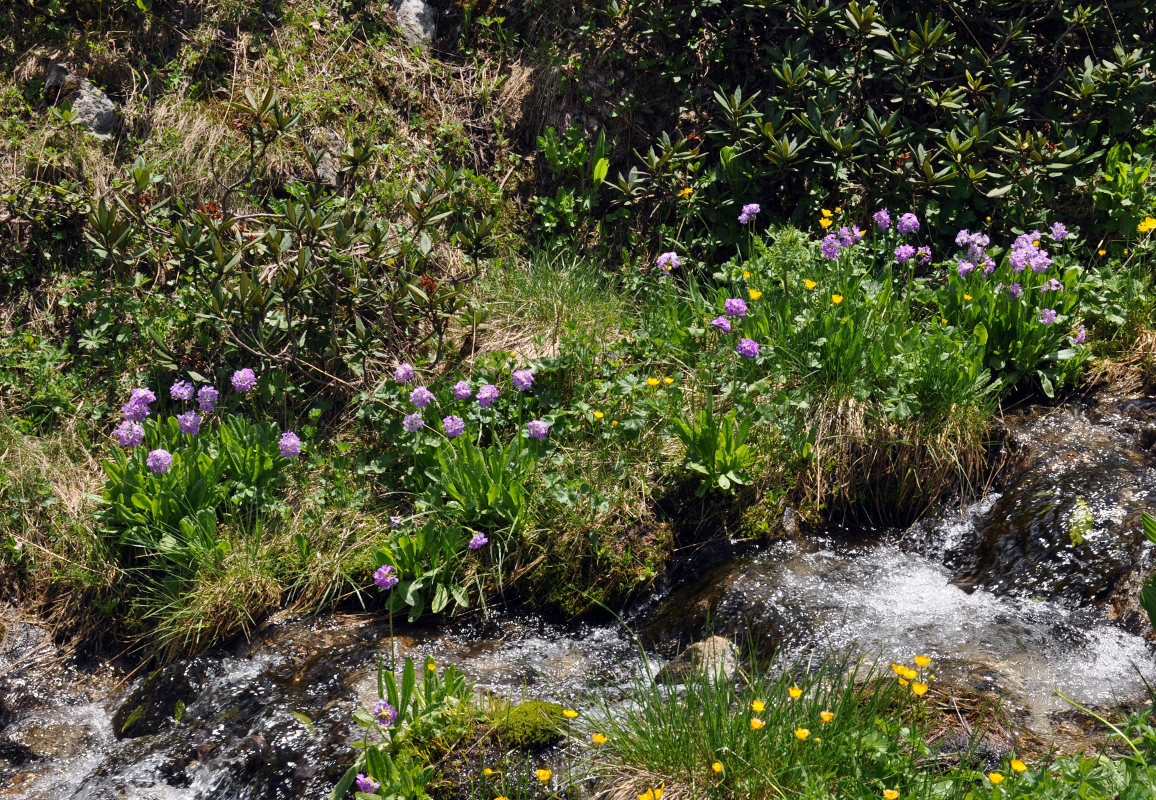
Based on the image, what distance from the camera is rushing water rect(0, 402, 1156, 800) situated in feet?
10.4

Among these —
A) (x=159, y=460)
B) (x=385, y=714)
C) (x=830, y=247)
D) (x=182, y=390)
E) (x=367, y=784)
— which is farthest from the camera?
(x=830, y=247)

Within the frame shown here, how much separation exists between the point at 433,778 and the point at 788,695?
117 centimetres

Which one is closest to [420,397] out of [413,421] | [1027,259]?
[413,421]

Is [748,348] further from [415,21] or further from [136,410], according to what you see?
[415,21]

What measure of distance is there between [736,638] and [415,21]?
16.1 feet

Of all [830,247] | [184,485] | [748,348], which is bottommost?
[184,485]

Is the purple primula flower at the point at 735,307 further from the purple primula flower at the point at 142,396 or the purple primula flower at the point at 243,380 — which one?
the purple primula flower at the point at 142,396

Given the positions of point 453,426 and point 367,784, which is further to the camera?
point 453,426

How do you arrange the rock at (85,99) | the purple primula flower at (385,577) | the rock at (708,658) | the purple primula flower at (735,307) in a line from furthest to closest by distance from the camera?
1. the rock at (85,99)
2. the purple primula flower at (735,307)
3. the purple primula flower at (385,577)
4. the rock at (708,658)

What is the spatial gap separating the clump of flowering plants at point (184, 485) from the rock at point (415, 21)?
318 centimetres

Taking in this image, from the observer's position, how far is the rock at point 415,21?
6.34 m

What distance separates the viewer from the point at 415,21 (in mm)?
6375

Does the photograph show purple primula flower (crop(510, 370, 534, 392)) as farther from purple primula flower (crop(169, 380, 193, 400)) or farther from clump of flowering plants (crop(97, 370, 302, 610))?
purple primula flower (crop(169, 380, 193, 400))

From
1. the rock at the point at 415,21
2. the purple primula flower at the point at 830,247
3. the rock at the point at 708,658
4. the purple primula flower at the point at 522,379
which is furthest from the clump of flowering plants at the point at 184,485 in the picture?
the rock at the point at 415,21
